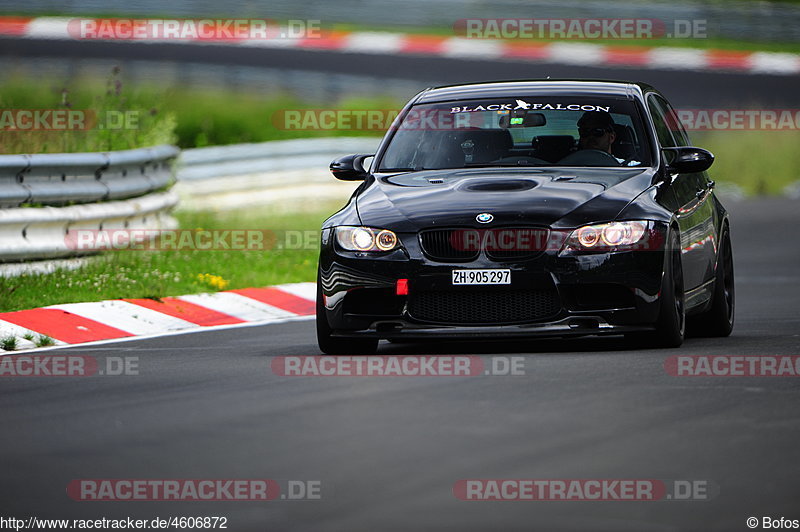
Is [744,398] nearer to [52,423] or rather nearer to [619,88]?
[52,423]

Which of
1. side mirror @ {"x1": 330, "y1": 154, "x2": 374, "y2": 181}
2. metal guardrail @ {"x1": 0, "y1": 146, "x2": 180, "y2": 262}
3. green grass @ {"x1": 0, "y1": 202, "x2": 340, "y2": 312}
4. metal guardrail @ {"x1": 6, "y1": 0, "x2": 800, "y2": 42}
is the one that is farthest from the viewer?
metal guardrail @ {"x1": 6, "y1": 0, "x2": 800, "y2": 42}

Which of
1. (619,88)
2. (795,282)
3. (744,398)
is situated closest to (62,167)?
(619,88)

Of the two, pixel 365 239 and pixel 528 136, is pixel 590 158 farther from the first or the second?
pixel 365 239

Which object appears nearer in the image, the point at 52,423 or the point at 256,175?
the point at 52,423

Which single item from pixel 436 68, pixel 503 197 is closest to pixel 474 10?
pixel 436 68

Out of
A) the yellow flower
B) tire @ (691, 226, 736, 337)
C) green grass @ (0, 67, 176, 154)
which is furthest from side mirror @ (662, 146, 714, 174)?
green grass @ (0, 67, 176, 154)

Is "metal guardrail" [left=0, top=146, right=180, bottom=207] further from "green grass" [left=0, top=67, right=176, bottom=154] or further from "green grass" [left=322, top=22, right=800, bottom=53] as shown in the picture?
"green grass" [left=322, top=22, right=800, bottom=53]

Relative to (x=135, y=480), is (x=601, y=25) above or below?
below

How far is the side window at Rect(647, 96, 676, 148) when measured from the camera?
1119 cm

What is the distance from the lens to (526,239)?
9.59 metres

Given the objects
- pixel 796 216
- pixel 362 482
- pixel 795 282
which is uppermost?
pixel 362 482

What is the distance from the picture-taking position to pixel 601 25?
111ft

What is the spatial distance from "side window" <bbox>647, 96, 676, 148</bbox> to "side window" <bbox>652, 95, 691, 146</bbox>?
0.36ft

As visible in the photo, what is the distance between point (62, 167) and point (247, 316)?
6.63 feet
